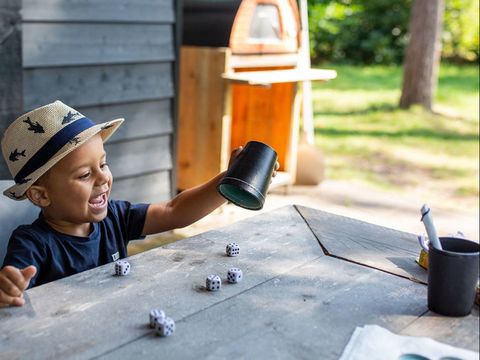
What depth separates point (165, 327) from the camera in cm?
139

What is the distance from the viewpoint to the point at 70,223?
202cm

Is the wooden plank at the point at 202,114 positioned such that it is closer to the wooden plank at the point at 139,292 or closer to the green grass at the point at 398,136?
the green grass at the point at 398,136

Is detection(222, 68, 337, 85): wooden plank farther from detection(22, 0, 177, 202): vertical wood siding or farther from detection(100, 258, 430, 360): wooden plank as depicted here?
detection(100, 258, 430, 360): wooden plank

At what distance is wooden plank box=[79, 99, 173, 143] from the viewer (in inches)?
155

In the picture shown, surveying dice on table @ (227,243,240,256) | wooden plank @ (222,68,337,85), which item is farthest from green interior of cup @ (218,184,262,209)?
wooden plank @ (222,68,337,85)

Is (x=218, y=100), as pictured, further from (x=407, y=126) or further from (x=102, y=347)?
(x=407, y=126)

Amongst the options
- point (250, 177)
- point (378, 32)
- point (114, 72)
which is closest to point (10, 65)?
point (114, 72)

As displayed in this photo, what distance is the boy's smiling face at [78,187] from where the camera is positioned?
1.90 m

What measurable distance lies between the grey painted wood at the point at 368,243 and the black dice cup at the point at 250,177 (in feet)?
1.01

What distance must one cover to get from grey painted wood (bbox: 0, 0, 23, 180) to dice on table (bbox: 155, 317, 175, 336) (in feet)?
7.00

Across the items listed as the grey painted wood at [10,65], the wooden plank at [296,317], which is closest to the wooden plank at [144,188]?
the grey painted wood at [10,65]

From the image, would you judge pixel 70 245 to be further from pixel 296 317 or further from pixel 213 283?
pixel 296 317

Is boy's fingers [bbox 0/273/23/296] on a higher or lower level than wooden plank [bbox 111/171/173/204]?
higher

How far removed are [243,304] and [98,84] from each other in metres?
2.56
